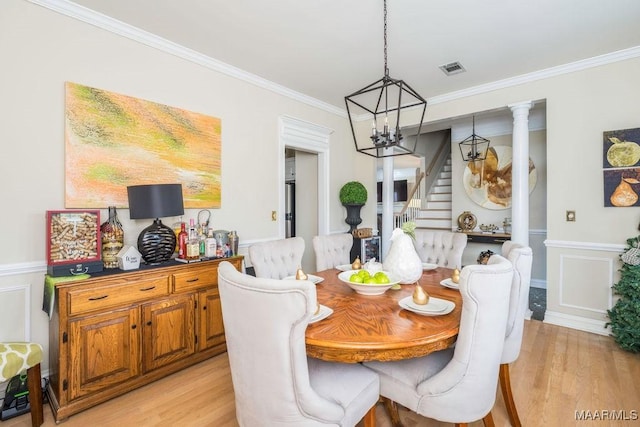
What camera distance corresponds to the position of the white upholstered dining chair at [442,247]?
2.87 m

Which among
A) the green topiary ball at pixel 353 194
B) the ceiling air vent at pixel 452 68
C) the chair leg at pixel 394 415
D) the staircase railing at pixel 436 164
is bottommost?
the chair leg at pixel 394 415

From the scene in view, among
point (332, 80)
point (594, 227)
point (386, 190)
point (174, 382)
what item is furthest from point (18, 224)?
point (594, 227)

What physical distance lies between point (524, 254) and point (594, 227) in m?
2.15

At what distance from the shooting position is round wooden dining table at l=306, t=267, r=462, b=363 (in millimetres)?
1271

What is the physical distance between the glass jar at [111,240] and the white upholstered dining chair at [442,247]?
2431mm

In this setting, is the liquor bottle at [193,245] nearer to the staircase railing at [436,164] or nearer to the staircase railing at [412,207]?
the staircase railing at [412,207]

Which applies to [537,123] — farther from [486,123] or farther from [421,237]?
[421,237]

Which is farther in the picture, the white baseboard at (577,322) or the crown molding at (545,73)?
the white baseboard at (577,322)

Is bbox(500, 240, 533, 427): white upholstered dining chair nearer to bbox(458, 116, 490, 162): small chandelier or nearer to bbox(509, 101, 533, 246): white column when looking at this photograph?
bbox(509, 101, 533, 246): white column

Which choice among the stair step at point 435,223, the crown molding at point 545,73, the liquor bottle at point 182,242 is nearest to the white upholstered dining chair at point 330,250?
the liquor bottle at point 182,242

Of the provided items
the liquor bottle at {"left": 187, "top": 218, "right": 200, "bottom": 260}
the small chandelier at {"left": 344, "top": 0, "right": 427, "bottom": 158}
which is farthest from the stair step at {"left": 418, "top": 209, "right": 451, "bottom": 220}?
the liquor bottle at {"left": 187, "top": 218, "right": 200, "bottom": 260}

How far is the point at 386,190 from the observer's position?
16.2 feet

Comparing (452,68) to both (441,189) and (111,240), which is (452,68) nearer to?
(111,240)

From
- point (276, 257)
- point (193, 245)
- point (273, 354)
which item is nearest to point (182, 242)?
point (193, 245)
